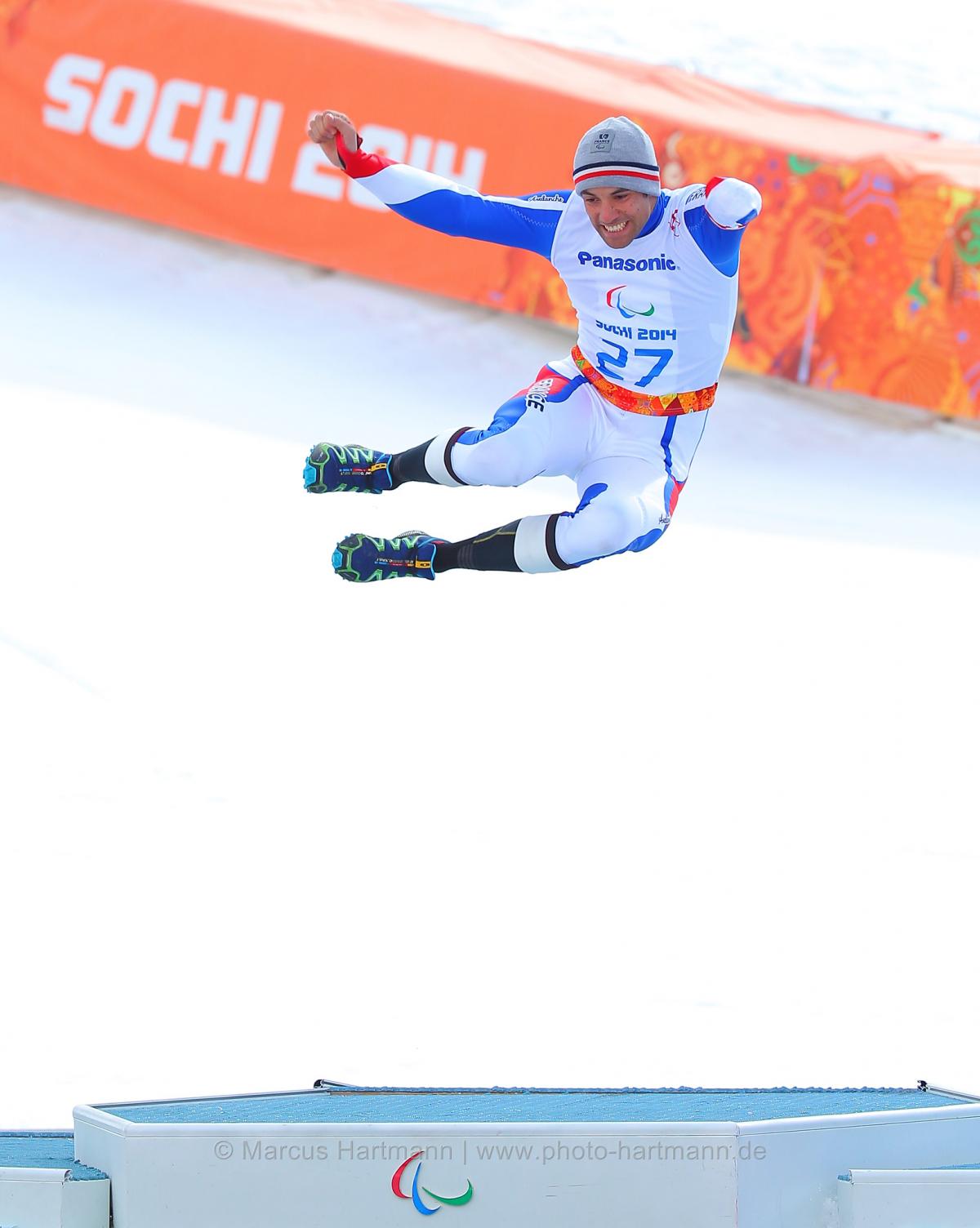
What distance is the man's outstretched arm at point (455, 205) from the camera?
4012mm

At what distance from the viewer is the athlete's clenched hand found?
149 inches

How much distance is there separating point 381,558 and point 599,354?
2.51 ft

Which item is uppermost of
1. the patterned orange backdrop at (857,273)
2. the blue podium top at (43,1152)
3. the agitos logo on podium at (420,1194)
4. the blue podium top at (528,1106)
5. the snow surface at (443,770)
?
the patterned orange backdrop at (857,273)

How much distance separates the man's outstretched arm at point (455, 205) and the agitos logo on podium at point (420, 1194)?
7.51 feet

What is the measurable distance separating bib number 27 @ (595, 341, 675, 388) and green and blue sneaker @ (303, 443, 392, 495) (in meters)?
0.65

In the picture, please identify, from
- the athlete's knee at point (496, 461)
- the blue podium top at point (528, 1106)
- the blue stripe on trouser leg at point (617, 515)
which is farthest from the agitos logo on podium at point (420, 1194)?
the athlete's knee at point (496, 461)

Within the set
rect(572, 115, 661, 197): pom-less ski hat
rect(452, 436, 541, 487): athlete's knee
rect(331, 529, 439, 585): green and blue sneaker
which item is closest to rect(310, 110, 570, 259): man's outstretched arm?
rect(572, 115, 661, 197): pom-less ski hat

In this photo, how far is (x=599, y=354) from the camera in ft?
13.6

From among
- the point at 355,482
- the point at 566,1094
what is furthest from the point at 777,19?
the point at 566,1094

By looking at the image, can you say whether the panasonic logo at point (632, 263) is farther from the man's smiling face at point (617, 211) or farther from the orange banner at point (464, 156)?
the orange banner at point (464, 156)

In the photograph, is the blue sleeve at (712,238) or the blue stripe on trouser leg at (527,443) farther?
the blue stripe on trouser leg at (527,443)

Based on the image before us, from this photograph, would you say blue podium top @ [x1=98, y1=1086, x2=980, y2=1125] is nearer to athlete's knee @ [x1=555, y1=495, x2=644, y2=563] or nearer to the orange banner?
athlete's knee @ [x1=555, y1=495, x2=644, y2=563]

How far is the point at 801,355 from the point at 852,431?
1.58 feet

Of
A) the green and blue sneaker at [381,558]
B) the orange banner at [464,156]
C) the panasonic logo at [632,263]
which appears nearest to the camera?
the panasonic logo at [632,263]
